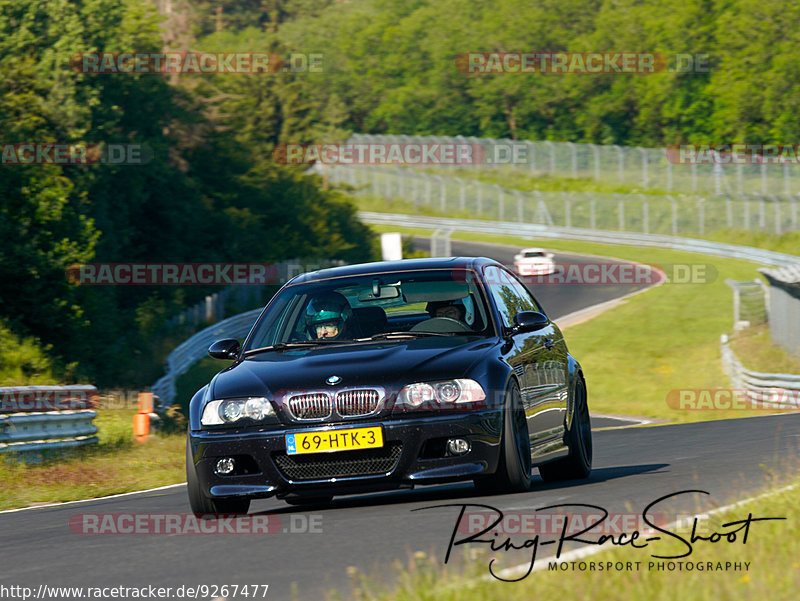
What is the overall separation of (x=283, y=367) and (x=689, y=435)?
29.3ft

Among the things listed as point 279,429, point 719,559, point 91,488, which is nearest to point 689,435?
point 91,488

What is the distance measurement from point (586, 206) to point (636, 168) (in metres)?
5.49

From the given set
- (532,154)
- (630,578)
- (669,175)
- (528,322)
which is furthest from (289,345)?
(532,154)

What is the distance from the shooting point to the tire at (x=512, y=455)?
845cm

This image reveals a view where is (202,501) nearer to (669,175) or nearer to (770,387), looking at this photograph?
(770,387)

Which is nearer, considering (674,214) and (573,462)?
(573,462)

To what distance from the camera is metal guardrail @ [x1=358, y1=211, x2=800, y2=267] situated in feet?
177

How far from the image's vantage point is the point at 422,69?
117688 millimetres

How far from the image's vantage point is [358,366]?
27.8 feet

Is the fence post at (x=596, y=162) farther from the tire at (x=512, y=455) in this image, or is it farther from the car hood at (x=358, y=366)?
the tire at (x=512, y=455)

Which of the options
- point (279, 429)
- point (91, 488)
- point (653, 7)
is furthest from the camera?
point (653, 7)

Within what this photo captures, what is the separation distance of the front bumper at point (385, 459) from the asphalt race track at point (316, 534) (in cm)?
21

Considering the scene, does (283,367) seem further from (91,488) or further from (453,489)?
(91,488)

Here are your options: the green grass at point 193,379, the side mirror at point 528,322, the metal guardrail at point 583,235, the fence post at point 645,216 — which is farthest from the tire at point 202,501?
the fence post at point 645,216
